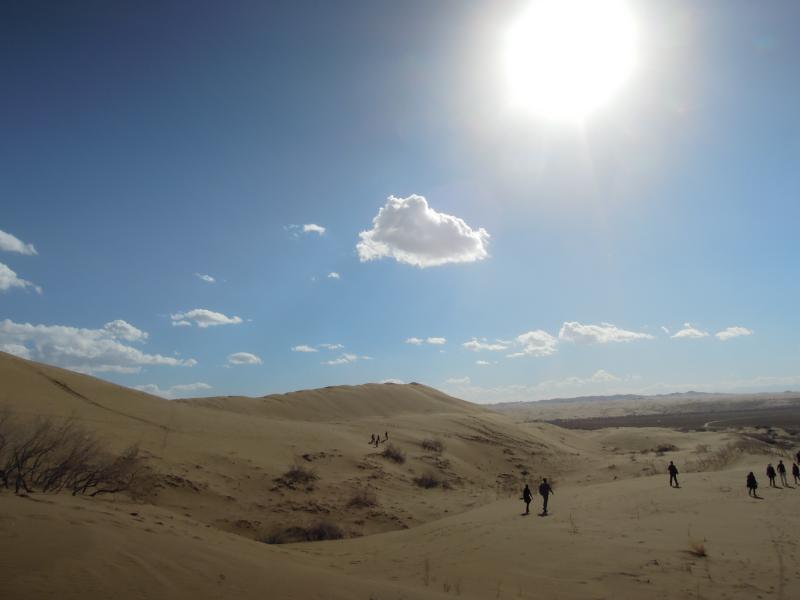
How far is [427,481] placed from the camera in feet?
86.9

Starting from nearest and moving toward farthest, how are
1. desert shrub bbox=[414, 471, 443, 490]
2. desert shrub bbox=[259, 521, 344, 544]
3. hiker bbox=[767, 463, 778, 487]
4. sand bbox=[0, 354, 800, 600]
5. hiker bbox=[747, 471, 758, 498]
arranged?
sand bbox=[0, 354, 800, 600]
desert shrub bbox=[259, 521, 344, 544]
hiker bbox=[747, 471, 758, 498]
hiker bbox=[767, 463, 778, 487]
desert shrub bbox=[414, 471, 443, 490]

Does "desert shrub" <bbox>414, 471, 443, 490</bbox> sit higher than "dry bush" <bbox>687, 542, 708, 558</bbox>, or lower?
lower

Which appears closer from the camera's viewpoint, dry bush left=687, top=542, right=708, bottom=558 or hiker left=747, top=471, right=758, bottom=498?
dry bush left=687, top=542, right=708, bottom=558

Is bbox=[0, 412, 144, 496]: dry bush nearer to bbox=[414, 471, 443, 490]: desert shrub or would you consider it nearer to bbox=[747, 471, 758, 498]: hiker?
bbox=[414, 471, 443, 490]: desert shrub

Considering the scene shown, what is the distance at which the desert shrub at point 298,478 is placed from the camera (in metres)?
21.6

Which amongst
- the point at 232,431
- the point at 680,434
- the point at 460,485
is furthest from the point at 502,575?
the point at 680,434

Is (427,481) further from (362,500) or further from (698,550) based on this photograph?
(698,550)

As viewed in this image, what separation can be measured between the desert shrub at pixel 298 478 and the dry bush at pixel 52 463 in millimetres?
7144

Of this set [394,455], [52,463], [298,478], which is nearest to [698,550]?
[298,478]

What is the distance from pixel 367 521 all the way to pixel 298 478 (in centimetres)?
405

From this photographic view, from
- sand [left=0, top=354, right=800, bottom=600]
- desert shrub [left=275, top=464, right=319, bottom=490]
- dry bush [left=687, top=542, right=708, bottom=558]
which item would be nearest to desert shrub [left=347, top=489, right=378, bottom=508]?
sand [left=0, top=354, right=800, bottom=600]

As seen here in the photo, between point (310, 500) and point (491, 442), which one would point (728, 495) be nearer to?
point (310, 500)

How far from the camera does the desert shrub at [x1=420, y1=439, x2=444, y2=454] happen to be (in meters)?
33.2

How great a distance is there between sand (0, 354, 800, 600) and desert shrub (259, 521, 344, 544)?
17.8 inches
